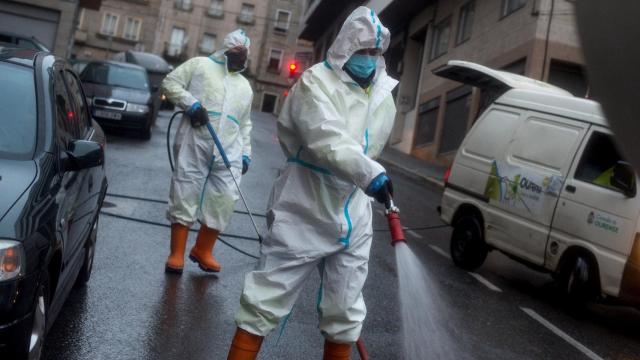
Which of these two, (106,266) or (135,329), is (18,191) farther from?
(106,266)

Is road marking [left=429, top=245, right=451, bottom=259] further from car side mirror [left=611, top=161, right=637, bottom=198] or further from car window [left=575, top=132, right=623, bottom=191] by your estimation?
car side mirror [left=611, top=161, right=637, bottom=198]

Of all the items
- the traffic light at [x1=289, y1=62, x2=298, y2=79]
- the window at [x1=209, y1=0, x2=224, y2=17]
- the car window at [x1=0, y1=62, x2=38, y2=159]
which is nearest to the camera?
the car window at [x1=0, y1=62, x2=38, y2=159]

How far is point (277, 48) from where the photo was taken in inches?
2904

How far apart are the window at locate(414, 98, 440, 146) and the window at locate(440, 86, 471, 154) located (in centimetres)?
147

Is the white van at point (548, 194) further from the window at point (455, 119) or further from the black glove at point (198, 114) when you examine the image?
the window at point (455, 119)

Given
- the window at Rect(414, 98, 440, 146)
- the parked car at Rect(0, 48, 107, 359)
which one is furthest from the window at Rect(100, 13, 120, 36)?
the parked car at Rect(0, 48, 107, 359)

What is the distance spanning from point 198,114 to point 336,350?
118 inches

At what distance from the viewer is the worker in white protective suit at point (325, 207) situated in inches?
153

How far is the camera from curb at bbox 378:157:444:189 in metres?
21.2

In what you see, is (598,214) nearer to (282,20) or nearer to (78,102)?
(78,102)

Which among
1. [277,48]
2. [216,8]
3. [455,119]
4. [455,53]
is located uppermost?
[216,8]

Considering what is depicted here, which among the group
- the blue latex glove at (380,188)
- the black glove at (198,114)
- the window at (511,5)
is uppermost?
the window at (511,5)

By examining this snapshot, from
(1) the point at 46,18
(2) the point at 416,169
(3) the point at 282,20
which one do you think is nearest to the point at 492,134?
(2) the point at 416,169

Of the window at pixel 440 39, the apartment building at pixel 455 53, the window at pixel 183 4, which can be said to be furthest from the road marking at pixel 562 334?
the window at pixel 183 4
